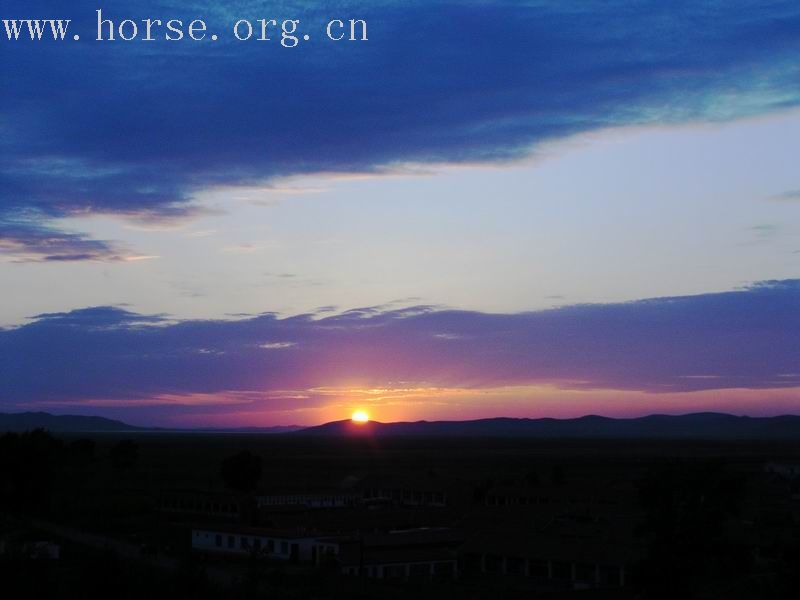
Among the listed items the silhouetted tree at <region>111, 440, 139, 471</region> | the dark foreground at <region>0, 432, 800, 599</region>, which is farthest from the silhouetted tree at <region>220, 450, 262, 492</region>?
the silhouetted tree at <region>111, 440, 139, 471</region>

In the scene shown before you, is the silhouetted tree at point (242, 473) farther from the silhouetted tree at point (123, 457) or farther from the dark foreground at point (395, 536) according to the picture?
the silhouetted tree at point (123, 457)

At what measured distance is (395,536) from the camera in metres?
50.2

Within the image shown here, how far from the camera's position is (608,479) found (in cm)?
10412

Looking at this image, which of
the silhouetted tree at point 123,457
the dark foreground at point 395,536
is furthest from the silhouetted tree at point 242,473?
the silhouetted tree at point 123,457

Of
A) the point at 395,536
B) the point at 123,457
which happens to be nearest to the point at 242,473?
the point at 123,457

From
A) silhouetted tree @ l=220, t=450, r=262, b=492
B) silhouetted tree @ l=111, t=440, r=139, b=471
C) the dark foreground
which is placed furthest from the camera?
silhouetted tree @ l=111, t=440, r=139, b=471

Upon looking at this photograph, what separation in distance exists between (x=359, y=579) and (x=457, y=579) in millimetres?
5415

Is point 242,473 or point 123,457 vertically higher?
point 123,457

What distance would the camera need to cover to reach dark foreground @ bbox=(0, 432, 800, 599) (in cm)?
3238

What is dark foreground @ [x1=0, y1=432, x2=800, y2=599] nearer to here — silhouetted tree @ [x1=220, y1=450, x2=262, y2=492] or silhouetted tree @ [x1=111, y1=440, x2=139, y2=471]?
silhouetted tree @ [x1=220, y1=450, x2=262, y2=492]

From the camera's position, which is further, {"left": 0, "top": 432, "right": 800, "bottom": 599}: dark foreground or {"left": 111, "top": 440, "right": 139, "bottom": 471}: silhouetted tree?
{"left": 111, "top": 440, "right": 139, "bottom": 471}: silhouetted tree

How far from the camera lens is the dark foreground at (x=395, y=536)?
32375mm

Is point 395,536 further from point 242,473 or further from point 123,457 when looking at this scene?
point 123,457

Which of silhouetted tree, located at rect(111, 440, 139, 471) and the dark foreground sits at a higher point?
silhouetted tree, located at rect(111, 440, 139, 471)
